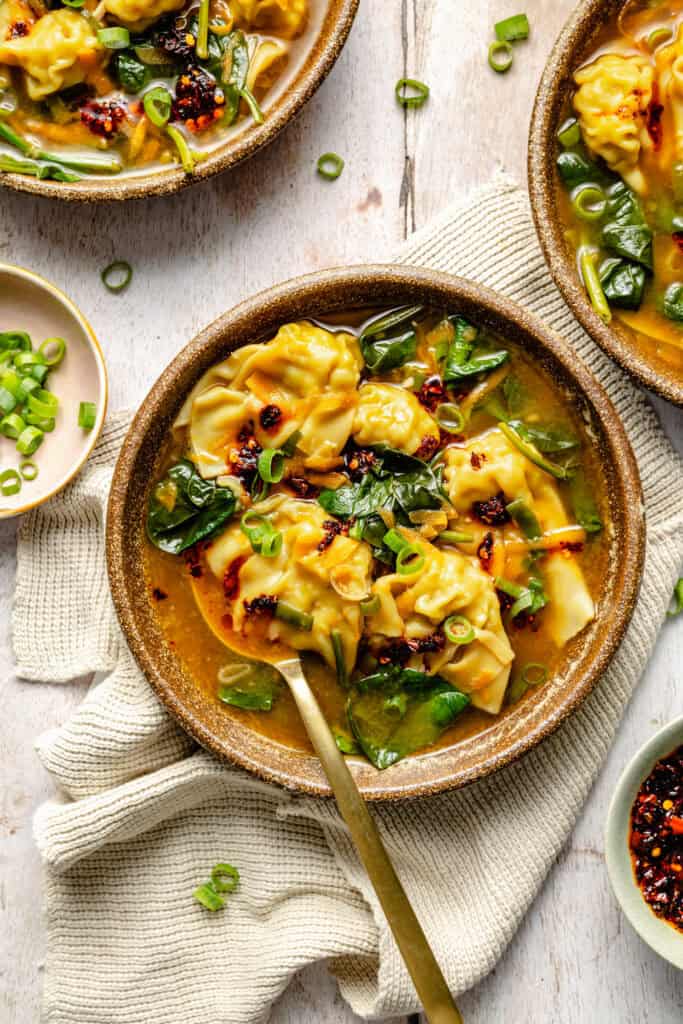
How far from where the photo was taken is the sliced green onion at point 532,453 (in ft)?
11.8

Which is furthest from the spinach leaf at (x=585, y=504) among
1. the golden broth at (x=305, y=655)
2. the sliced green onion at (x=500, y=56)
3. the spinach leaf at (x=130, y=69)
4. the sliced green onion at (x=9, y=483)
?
the spinach leaf at (x=130, y=69)

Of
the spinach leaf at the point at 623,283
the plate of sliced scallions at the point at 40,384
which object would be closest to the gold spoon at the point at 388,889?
the plate of sliced scallions at the point at 40,384

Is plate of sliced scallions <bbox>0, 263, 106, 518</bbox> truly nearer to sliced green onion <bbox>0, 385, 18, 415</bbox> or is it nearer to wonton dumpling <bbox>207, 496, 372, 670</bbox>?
sliced green onion <bbox>0, 385, 18, 415</bbox>

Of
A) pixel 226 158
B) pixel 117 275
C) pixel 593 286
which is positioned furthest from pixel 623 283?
pixel 117 275

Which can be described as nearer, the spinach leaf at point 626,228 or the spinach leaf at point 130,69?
the spinach leaf at point 626,228

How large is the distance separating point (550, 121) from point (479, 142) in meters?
0.44

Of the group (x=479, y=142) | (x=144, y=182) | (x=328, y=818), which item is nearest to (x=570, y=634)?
(x=328, y=818)

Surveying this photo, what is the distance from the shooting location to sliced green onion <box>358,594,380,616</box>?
3547mm

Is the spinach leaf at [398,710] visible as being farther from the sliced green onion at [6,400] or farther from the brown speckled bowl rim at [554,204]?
the sliced green onion at [6,400]

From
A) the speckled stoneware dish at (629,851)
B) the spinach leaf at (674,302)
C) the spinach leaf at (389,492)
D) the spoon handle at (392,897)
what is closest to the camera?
the spoon handle at (392,897)

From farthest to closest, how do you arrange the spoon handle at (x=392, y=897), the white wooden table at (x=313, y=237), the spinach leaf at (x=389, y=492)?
the white wooden table at (x=313, y=237) → the spinach leaf at (x=389, y=492) → the spoon handle at (x=392, y=897)

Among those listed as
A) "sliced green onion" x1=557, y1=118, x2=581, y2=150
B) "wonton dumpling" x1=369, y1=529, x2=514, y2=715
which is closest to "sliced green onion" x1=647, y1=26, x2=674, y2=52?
"sliced green onion" x1=557, y1=118, x2=581, y2=150

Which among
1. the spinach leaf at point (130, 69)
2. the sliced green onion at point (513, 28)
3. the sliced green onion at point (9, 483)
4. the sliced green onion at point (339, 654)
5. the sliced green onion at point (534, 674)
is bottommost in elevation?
the sliced green onion at point (534, 674)

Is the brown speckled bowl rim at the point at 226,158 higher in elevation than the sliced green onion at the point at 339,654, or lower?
higher
